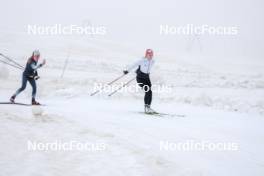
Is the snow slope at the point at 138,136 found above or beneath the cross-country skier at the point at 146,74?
beneath

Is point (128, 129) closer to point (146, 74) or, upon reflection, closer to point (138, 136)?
point (138, 136)

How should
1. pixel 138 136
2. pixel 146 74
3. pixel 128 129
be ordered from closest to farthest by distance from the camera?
pixel 138 136 < pixel 128 129 < pixel 146 74

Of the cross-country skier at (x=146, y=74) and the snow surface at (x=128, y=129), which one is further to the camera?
the cross-country skier at (x=146, y=74)

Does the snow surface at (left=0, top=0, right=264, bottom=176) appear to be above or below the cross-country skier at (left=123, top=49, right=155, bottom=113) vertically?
below

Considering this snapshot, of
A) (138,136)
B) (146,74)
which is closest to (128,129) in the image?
(138,136)

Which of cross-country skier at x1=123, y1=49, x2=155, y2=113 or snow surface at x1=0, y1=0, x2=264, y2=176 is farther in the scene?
cross-country skier at x1=123, y1=49, x2=155, y2=113

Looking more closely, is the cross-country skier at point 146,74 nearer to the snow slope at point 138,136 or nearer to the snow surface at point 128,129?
the snow surface at point 128,129

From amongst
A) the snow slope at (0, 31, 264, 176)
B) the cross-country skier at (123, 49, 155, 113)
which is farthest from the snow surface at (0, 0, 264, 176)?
the cross-country skier at (123, 49, 155, 113)

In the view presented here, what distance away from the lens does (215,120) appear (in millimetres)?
10281

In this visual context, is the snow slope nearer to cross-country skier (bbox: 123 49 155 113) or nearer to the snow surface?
the snow surface

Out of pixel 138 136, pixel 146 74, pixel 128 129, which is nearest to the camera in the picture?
pixel 138 136

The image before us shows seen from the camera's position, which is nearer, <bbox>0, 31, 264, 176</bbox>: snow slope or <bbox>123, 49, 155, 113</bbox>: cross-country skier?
<bbox>0, 31, 264, 176</bbox>: snow slope

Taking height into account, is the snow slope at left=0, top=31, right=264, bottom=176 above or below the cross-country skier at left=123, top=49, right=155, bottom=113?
below

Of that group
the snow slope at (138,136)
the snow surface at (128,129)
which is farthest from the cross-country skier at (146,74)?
the snow slope at (138,136)
